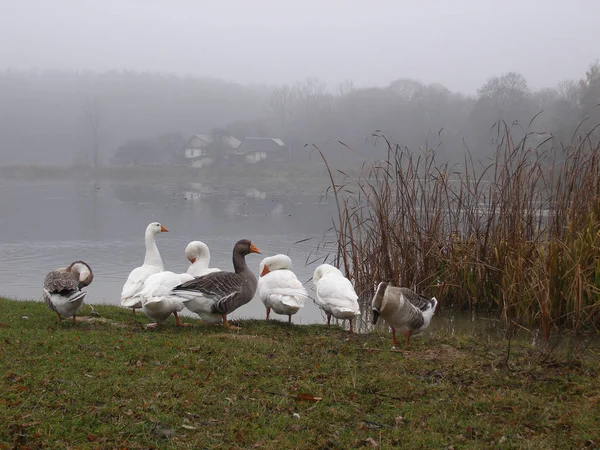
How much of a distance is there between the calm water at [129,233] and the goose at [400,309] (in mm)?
3992

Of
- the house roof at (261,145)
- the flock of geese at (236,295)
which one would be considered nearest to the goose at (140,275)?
the flock of geese at (236,295)

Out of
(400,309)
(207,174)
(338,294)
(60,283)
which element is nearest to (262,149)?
(207,174)

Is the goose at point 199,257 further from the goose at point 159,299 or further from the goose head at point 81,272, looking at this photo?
the goose at point 159,299

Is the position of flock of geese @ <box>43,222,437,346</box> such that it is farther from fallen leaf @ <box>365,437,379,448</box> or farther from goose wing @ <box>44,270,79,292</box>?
fallen leaf @ <box>365,437,379,448</box>

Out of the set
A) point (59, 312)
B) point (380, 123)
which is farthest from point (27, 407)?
point (380, 123)

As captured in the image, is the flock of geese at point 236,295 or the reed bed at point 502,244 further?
the reed bed at point 502,244

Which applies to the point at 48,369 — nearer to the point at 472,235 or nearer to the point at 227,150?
the point at 472,235

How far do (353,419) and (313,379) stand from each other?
41.4 inches

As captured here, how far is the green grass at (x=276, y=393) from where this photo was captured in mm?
4750

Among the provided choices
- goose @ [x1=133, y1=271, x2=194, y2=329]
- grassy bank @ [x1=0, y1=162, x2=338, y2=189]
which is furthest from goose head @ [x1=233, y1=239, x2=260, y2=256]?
grassy bank @ [x1=0, y1=162, x2=338, y2=189]

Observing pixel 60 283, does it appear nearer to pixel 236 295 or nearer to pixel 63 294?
pixel 63 294

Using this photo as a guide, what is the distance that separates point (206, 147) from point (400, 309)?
96988 mm

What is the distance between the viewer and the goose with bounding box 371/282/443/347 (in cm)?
758

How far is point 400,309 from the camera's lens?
305 inches
